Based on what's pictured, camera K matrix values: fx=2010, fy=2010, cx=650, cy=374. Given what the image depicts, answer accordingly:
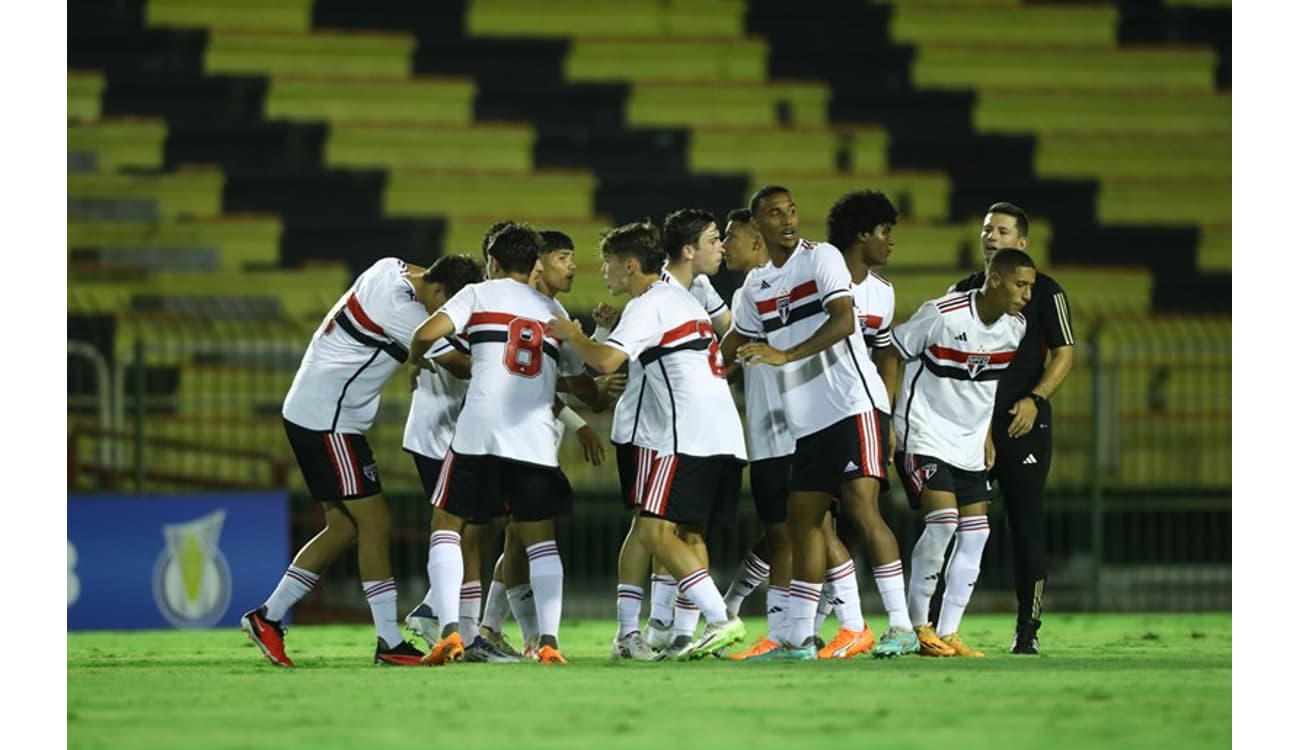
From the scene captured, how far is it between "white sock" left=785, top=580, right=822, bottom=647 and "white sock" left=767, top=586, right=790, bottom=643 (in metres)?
0.22

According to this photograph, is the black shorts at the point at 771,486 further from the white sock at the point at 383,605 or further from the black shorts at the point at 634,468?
the white sock at the point at 383,605

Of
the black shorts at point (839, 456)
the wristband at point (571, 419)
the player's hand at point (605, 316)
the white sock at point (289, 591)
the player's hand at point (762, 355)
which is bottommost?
the white sock at point (289, 591)

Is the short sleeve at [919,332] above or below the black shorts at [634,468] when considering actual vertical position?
above

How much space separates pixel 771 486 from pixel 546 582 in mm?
1143

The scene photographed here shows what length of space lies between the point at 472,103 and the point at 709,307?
10626 mm

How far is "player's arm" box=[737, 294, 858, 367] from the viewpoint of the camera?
767 cm

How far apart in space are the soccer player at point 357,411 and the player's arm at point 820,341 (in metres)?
1.38

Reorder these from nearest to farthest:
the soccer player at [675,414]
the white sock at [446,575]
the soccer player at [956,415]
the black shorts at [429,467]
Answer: the white sock at [446,575] → the soccer player at [675,414] → the soccer player at [956,415] → the black shorts at [429,467]

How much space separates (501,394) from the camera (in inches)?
311

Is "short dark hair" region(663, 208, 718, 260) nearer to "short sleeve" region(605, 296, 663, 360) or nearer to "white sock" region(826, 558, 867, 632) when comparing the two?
"short sleeve" region(605, 296, 663, 360)

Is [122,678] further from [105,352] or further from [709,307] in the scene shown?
[105,352]

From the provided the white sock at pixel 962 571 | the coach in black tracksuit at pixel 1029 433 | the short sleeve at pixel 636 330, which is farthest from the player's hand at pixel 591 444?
the coach in black tracksuit at pixel 1029 433

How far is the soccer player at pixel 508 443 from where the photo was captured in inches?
309
